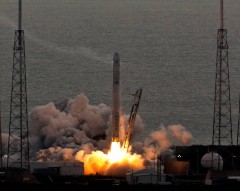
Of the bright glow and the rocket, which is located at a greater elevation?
the rocket

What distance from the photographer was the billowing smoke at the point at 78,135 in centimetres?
18038

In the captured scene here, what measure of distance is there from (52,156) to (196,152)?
1006 inches

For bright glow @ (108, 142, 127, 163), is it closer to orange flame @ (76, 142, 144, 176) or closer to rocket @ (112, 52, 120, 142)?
orange flame @ (76, 142, 144, 176)

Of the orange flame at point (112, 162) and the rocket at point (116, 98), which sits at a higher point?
the rocket at point (116, 98)

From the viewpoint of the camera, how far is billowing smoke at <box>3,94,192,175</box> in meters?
180

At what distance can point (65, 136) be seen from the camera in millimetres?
186875

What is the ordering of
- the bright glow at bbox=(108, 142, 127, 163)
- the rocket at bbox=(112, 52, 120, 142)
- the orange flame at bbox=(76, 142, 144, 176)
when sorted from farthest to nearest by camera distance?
the bright glow at bbox=(108, 142, 127, 163), the orange flame at bbox=(76, 142, 144, 176), the rocket at bbox=(112, 52, 120, 142)

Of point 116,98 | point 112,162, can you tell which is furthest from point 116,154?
point 116,98

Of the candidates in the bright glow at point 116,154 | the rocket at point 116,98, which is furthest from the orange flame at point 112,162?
the rocket at point 116,98

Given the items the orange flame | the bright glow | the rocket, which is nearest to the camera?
the rocket

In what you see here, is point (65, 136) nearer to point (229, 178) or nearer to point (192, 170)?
point (192, 170)

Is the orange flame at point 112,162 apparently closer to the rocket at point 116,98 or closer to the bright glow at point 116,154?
the bright glow at point 116,154

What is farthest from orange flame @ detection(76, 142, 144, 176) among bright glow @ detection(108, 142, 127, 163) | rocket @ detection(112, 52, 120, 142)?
rocket @ detection(112, 52, 120, 142)

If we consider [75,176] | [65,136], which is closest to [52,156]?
[65,136]
